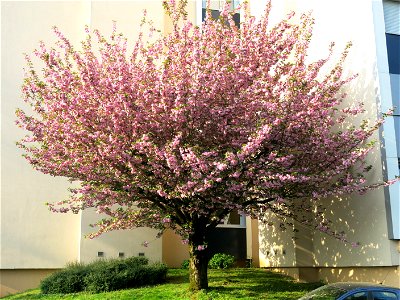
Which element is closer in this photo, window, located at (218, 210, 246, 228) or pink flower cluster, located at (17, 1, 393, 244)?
pink flower cluster, located at (17, 1, 393, 244)

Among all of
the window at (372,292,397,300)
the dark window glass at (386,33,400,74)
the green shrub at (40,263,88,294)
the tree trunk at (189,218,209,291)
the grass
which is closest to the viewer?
the window at (372,292,397,300)

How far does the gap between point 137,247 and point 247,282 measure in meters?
4.43

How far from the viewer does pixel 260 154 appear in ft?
34.4

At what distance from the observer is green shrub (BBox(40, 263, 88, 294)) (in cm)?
1344

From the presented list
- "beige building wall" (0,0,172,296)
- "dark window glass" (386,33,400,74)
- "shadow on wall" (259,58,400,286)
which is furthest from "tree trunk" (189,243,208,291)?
"dark window glass" (386,33,400,74)

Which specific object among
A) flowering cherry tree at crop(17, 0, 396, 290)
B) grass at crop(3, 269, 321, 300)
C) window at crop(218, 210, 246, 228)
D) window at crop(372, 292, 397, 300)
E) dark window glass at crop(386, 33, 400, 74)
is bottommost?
grass at crop(3, 269, 321, 300)

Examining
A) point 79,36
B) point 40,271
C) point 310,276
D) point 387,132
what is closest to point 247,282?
point 310,276

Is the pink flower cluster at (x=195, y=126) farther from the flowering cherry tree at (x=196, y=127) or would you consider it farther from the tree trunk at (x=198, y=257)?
the tree trunk at (x=198, y=257)

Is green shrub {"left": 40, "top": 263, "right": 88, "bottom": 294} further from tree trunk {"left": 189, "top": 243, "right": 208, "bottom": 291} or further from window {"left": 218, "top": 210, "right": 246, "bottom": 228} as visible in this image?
window {"left": 218, "top": 210, "right": 246, "bottom": 228}

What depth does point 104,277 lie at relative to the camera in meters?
13.0

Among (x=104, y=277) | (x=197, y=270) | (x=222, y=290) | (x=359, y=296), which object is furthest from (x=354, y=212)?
(x=104, y=277)

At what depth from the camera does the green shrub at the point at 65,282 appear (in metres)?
13.4

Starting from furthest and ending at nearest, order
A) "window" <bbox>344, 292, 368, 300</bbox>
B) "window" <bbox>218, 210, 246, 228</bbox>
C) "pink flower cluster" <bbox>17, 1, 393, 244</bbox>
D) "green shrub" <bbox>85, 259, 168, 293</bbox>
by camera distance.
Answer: "window" <bbox>218, 210, 246, 228</bbox>
"green shrub" <bbox>85, 259, 168, 293</bbox>
"pink flower cluster" <bbox>17, 1, 393, 244</bbox>
"window" <bbox>344, 292, 368, 300</bbox>

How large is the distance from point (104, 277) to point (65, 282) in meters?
1.26
